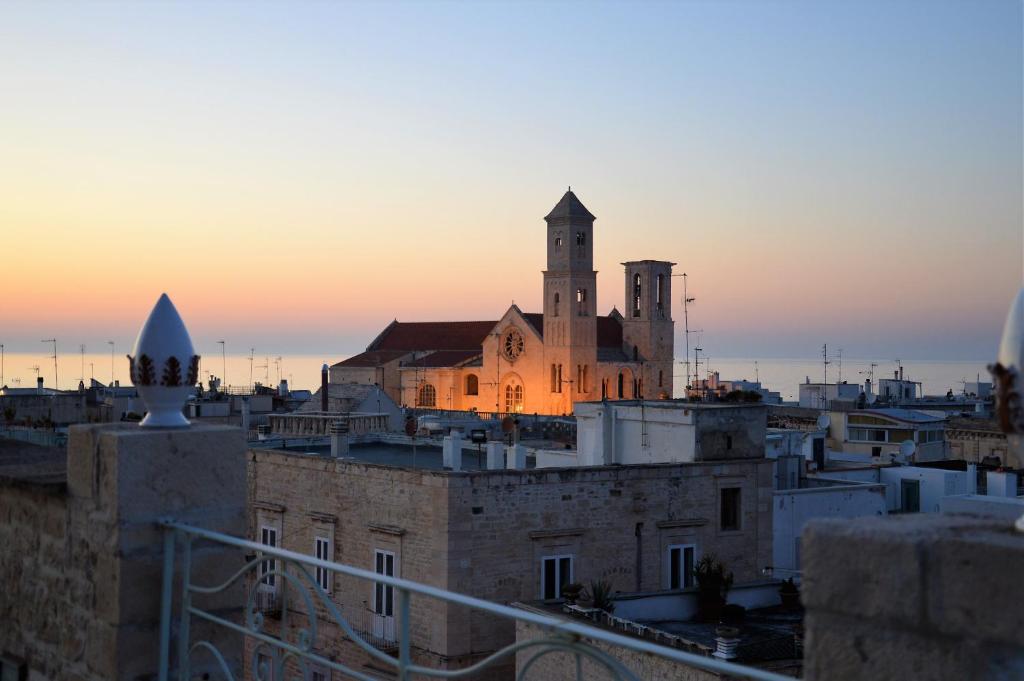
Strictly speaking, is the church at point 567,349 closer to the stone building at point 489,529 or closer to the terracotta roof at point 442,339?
the terracotta roof at point 442,339

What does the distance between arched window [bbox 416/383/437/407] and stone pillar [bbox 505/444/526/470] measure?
6418cm

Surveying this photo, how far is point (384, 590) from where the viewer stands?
22641 millimetres

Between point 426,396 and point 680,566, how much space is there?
68.1 metres

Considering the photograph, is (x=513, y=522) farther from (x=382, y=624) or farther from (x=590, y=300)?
(x=590, y=300)

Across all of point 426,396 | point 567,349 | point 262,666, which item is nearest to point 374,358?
point 426,396

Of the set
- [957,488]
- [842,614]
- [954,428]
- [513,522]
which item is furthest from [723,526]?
[954,428]

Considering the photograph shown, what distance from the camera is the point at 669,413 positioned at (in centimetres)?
2720

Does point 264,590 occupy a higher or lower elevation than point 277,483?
lower

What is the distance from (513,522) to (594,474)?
2.30 metres

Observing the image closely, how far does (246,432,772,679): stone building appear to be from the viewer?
→ 22062 millimetres

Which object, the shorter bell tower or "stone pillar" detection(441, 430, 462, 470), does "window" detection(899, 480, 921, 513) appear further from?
the shorter bell tower

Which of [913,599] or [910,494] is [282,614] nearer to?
[913,599]

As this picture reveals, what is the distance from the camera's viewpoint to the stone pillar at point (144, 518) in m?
5.14

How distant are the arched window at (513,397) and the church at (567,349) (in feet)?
0.26
